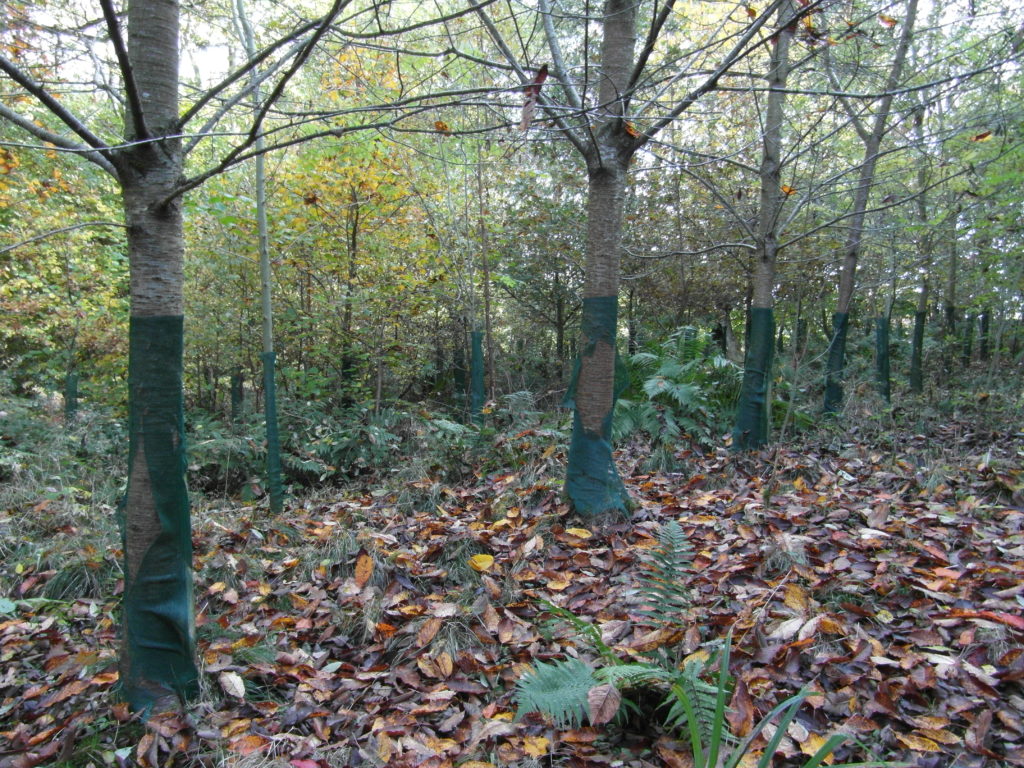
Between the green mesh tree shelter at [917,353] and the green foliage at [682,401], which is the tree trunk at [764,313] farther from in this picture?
the green mesh tree shelter at [917,353]

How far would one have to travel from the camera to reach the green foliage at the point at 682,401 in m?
6.67

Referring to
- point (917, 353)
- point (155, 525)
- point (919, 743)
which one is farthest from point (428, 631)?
point (917, 353)

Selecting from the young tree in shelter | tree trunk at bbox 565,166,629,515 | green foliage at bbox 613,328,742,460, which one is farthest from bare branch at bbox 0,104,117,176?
green foliage at bbox 613,328,742,460

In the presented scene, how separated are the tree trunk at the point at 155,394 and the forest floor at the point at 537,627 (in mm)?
245

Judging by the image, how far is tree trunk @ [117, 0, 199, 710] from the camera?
246cm

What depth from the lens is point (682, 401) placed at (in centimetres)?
704

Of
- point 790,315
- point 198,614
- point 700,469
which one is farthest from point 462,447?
point 790,315

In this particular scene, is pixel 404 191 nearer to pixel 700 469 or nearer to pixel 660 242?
pixel 660 242

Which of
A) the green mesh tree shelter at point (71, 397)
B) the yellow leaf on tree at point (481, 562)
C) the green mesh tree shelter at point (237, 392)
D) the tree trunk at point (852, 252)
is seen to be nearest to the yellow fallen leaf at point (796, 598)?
the yellow leaf on tree at point (481, 562)

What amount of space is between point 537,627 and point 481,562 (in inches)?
28.5

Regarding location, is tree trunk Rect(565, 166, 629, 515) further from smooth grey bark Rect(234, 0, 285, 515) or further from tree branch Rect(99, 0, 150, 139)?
→ smooth grey bark Rect(234, 0, 285, 515)

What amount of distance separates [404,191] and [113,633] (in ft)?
22.2

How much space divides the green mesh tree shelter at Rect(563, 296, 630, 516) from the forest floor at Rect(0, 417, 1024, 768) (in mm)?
151

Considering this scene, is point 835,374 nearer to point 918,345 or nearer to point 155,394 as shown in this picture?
point 918,345
